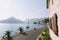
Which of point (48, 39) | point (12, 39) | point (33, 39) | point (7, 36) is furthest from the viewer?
point (7, 36)

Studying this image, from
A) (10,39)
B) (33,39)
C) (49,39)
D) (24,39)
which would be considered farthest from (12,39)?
(49,39)

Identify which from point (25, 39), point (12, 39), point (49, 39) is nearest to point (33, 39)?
point (25, 39)

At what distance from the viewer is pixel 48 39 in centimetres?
1767

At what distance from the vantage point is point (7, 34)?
2948cm

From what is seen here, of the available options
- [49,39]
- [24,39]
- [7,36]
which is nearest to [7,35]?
[7,36]

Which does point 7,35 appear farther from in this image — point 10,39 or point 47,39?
point 47,39

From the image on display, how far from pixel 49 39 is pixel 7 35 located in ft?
44.4

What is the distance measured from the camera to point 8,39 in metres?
26.9

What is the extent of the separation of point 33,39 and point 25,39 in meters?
1.67

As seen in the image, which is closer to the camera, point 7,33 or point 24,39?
point 24,39

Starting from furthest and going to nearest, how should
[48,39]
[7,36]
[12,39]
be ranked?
[7,36] < [12,39] < [48,39]

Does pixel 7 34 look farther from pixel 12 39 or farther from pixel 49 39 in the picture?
pixel 49 39

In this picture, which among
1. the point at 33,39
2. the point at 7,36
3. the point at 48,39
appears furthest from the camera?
the point at 7,36

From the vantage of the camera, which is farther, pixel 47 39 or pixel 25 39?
pixel 25 39
